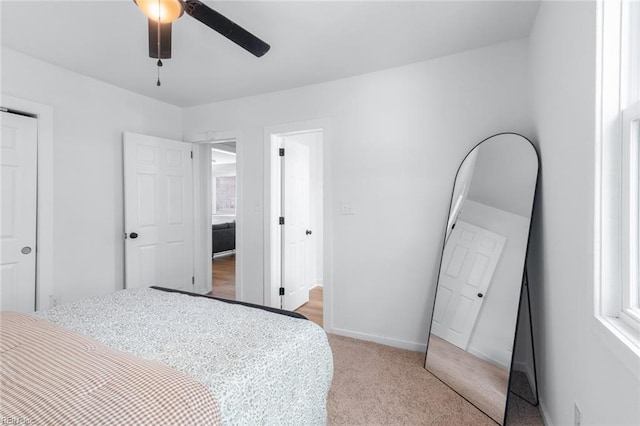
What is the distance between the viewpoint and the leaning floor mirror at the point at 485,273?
1.81 meters

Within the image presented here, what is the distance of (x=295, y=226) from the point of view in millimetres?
3604

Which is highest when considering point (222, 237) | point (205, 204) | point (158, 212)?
point (205, 204)

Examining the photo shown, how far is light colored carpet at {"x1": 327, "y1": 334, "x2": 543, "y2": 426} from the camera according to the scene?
66.7 inches

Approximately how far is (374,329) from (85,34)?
322 cm

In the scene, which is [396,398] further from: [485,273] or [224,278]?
[224,278]

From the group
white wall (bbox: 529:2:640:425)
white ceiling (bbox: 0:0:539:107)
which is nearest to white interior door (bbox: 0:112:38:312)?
white ceiling (bbox: 0:0:539:107)

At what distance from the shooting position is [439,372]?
212 cm

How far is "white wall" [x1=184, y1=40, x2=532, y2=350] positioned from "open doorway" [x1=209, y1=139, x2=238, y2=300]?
1383 millimetres

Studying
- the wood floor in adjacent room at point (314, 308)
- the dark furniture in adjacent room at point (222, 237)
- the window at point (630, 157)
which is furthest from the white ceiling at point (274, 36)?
the dark furniture in adjacent room at point (222, 237)

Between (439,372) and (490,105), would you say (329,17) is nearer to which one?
(490,105)

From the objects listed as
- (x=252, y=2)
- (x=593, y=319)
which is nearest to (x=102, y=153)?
(x=252, y=2)

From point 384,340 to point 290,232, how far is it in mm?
1533

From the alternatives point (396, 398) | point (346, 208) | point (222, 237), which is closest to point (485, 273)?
point (396, 398)

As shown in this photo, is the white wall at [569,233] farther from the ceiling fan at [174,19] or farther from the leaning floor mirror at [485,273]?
the ceiling fan at [174,19]
